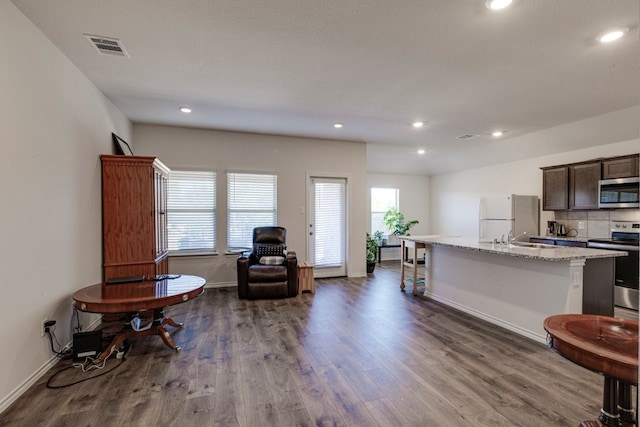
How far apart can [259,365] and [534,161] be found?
6.19m

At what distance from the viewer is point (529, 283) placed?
10.7ft

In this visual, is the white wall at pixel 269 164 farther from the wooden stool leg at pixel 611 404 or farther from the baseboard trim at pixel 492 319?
the wooden stool leg at pixel 611 404

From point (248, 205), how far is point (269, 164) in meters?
0.84

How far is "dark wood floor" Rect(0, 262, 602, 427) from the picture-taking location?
1971 mm

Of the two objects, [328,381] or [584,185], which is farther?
[584,185]

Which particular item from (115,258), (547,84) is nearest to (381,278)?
(547,84)

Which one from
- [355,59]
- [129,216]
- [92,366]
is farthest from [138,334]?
[355,59]

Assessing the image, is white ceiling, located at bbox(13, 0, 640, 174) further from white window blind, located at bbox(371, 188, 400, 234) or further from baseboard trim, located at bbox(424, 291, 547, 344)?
white window blind, located at bbox(371, 188, 400, 234)

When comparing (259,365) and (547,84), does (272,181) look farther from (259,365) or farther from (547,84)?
(547,84)

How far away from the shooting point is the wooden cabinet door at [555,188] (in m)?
5.29

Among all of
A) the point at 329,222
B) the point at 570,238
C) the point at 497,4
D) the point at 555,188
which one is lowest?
the point at 570,238

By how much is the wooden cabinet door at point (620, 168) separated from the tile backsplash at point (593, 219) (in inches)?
22.7

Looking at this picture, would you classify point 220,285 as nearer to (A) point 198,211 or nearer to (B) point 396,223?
(A) point 198,211

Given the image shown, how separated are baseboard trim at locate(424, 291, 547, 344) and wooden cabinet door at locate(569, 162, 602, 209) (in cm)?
286
